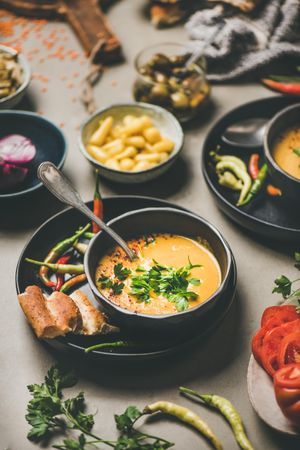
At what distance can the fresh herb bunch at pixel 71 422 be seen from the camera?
1.24m

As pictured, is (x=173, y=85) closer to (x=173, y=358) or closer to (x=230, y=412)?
(x=173, y=358)

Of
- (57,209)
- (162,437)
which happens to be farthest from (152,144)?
(162,437)

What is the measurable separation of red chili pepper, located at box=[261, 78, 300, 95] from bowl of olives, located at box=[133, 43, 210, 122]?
286mm

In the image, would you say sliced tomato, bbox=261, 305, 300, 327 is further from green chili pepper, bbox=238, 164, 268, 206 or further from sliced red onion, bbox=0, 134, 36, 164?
sliced red onion, bbox=0, 134, 36, 164

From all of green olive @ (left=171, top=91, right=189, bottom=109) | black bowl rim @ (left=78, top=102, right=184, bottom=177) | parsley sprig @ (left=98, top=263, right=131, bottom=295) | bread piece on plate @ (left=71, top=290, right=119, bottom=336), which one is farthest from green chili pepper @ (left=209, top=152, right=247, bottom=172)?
bread piece on plate @ (left=71, top=290, right=119, bottom=336)

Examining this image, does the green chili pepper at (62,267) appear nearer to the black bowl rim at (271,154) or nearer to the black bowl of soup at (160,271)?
the black bowl of soup at (160,271)

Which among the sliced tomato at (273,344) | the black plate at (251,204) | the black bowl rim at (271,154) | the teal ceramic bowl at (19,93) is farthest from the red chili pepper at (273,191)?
the teal ceramic bowl at (19,93)

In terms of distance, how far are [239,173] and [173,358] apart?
71 centimetres

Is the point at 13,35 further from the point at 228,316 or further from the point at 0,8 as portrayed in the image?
the point at 228,316

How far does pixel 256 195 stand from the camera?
1807mm

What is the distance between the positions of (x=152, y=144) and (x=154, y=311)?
0.75 m

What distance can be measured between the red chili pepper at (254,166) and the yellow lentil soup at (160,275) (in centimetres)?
42

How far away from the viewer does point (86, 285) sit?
1.56 metres

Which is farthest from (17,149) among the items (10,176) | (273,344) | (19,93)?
(273,344)
